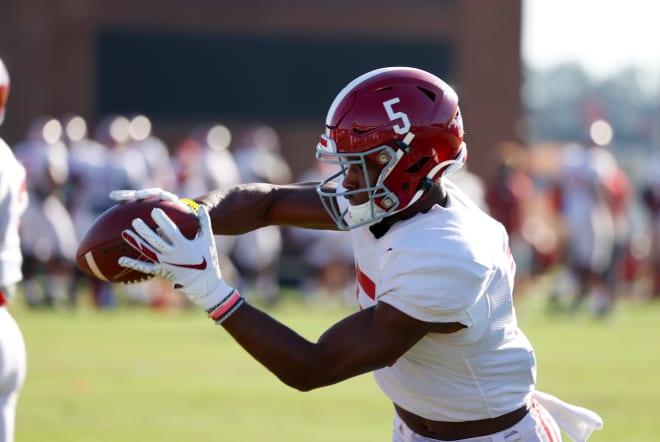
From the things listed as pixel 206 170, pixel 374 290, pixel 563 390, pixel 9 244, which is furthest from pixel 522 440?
pixel 206 170

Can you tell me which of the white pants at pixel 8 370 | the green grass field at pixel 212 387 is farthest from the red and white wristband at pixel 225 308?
the green grass field at pixel 212 387

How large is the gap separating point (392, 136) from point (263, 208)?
2.94ft

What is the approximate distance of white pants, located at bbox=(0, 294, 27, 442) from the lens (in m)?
4.45

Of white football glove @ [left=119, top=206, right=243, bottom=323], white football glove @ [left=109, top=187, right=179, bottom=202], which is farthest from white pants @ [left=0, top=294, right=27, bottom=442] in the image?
white football glove @ [left=119, top=206, right=243, bottom=323]

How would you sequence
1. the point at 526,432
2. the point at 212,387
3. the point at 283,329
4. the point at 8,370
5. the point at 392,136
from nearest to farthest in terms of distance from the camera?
the point at 283,329
the point at 392,136
the point at 526,432
the point at 8,370
the point at 212,387

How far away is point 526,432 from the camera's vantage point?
3947mm

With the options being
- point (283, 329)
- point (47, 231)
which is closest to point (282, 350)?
point (283, 329)

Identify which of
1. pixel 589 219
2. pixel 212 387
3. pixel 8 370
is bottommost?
pixel 589 219

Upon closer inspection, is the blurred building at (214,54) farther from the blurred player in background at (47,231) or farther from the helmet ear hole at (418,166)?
the helmet ear hole at (418,166)

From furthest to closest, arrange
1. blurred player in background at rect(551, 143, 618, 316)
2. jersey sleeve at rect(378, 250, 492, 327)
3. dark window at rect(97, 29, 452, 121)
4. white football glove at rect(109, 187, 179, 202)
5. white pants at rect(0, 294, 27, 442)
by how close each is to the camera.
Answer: dark window at rect(97, 29, 452, 121)
blurred player in background at rect(551, 143, 618, 316)
white pants at rect(0, 294, 27, 442)
white football glove at rect(109, 187, 179, 202)
jersey sleeve at rect(378, 250, 492, 327)

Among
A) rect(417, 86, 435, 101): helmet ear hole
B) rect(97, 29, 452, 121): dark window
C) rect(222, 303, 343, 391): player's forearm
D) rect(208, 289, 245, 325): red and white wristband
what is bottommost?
rect(97, 29, 452, 121): dark window

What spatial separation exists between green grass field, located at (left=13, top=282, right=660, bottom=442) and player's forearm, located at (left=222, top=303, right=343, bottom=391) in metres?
3.56

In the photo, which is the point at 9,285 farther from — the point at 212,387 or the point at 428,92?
the point at 212,387

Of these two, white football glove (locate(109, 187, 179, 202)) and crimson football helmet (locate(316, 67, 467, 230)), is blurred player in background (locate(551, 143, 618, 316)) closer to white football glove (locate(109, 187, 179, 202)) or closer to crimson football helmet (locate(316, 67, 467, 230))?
crimson football helmet (locate(316, 67, 467, 230))
